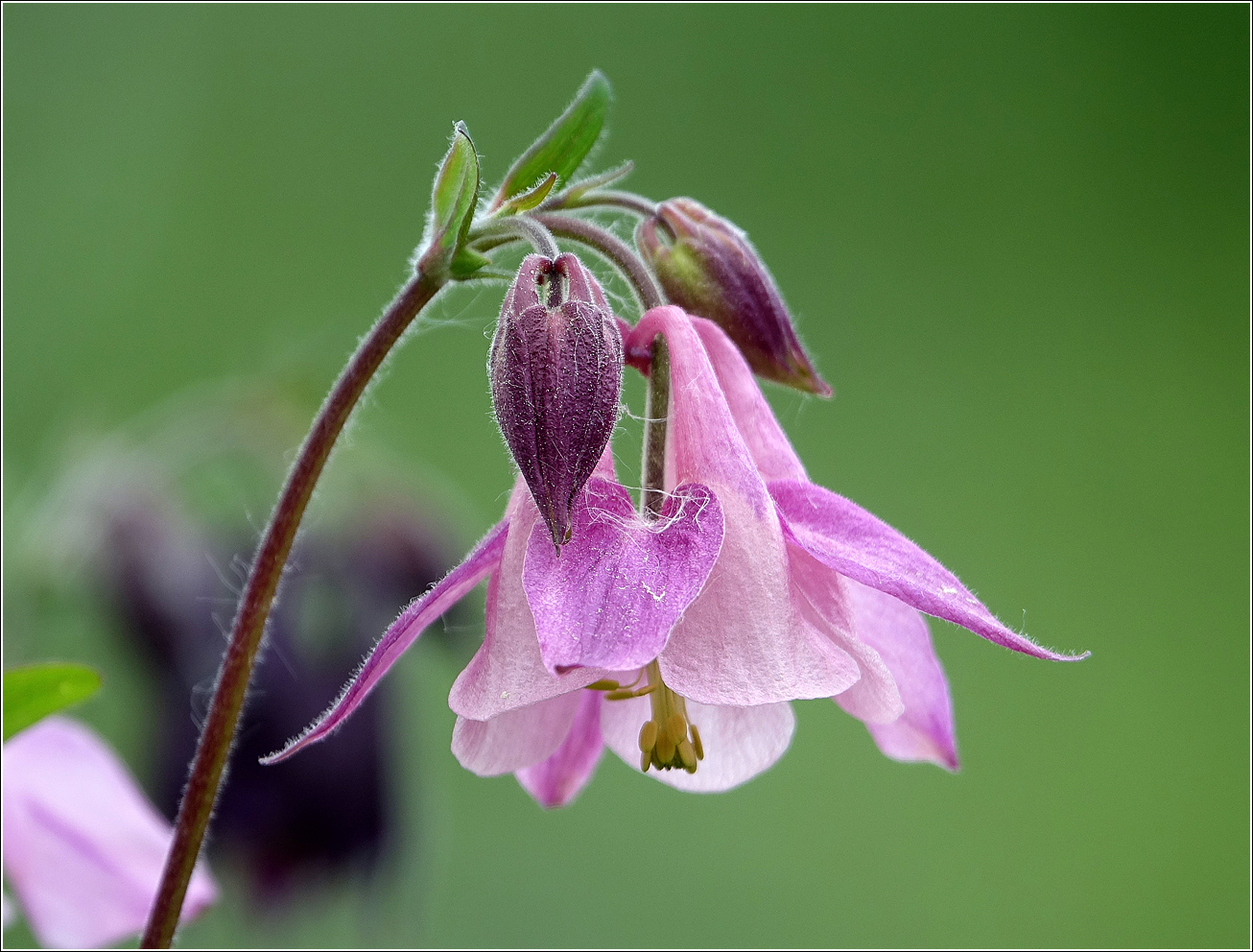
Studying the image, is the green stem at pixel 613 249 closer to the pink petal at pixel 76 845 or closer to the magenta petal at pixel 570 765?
the magenta petal at pixel 570 765

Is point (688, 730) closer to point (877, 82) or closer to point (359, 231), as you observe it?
point (359, 231)

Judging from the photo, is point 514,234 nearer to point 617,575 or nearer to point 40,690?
point 617,575

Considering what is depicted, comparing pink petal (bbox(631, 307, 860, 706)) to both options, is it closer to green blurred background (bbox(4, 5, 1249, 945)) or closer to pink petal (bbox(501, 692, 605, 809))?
pink petal (bbox(501, 692, 605, 809))

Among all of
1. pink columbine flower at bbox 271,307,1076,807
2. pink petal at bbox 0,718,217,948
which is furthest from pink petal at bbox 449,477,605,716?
pink petal at bbox 0,718,217,948

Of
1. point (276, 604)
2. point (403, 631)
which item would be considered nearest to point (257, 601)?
point (403, 631)

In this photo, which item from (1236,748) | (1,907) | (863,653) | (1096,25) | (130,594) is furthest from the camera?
(1096,25)

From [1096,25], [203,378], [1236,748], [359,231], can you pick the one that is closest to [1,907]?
[203,378]
